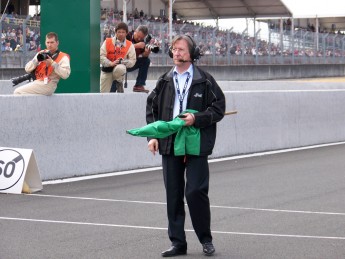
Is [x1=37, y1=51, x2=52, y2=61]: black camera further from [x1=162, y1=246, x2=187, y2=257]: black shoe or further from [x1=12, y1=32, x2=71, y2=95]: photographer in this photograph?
[x1=162, y1=246, x2=187, y2=257]: black shoe

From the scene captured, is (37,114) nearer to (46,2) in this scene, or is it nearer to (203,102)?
(46,2)

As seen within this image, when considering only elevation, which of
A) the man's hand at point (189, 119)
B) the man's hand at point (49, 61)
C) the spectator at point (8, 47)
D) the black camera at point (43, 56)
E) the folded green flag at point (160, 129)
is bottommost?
the folded green flag at point (160, 129)

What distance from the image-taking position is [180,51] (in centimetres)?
758

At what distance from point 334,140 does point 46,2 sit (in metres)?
7.03

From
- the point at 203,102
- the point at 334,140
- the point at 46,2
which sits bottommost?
the point at 334,140

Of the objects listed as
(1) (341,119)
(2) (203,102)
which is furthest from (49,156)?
(1) (341,119)

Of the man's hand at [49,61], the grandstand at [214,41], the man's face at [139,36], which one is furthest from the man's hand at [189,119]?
the grandstand at [214,41]

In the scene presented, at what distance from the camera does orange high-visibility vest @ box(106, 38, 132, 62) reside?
53.7ft

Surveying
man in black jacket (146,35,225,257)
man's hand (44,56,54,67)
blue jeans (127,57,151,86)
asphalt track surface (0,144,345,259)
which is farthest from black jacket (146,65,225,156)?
blue jeans (127,57,151,86)

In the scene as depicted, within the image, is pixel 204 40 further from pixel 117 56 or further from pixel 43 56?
pixel 43 56

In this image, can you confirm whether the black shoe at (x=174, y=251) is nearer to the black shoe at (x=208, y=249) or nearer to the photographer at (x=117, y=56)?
the black shoe at (x=208, y=249)

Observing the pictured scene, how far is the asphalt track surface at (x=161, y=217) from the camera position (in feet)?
25.9

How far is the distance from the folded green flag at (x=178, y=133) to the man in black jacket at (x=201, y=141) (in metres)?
0.06

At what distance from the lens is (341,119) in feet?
66.2
